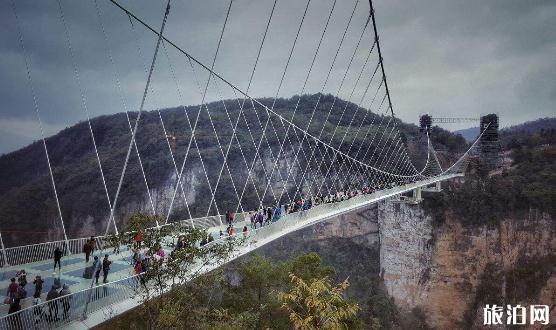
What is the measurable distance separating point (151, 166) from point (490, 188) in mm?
41214

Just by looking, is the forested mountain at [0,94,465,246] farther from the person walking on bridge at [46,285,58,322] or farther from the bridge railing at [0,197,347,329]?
the person walking on bridge at [46,285,58,322]

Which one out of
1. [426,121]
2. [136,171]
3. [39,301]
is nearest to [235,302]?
[39,301]

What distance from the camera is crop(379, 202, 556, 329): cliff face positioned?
3372 cm

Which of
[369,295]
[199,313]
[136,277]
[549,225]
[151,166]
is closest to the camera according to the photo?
[136,277]

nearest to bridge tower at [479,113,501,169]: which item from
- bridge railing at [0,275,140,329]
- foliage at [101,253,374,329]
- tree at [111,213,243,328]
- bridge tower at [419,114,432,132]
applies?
bridge tower at [419,114,432,132]

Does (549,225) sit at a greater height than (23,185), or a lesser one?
lesser

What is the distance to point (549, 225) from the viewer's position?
34.1 m

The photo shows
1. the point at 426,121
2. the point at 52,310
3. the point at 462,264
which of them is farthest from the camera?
the point at 426,121

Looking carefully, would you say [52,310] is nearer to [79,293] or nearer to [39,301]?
[39,301]

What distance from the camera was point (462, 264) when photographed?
36.6 meters

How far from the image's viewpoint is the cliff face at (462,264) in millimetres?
33719

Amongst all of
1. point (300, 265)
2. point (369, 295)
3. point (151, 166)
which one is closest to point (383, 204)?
point (369, 295)

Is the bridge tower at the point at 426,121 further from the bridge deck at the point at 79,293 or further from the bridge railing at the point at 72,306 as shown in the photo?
the bridge railing at the point at 72,306

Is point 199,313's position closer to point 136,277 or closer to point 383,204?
point 136,277
